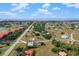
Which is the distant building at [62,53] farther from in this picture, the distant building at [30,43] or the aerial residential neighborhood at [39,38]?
the distant building at [30,43]

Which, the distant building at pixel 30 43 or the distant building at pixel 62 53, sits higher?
the distant building at pixel 30 43

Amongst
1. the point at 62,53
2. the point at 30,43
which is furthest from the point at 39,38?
the point at 62,53

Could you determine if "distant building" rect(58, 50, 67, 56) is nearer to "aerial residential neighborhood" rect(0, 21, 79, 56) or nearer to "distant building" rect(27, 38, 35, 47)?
"aerial residential neighborhood" rect(0, 21, 79, 56)

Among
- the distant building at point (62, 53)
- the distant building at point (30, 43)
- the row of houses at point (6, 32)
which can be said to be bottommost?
the distant building at point (62, 53)

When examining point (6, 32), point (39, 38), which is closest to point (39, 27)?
point (39, 38)

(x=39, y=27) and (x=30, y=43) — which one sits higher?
(x=39, y=27)

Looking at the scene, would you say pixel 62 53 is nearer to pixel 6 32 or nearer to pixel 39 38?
pixel 39 38

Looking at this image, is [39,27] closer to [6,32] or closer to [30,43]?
[30,43]

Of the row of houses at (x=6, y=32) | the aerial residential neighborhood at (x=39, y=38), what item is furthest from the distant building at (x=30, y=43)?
the row of houses at (x=6, y=32)

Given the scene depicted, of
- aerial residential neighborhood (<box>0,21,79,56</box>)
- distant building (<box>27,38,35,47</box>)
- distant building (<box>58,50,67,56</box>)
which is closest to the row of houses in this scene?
aerial residential neighborhood (<box>0,21,79,56</box>)

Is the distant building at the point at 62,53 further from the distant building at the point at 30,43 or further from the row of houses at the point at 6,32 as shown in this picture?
the row of houses at the point at 6,32

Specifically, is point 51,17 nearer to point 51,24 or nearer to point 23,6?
point 51,24
